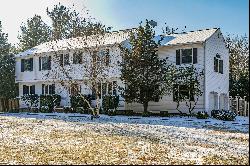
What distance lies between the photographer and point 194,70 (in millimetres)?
26344

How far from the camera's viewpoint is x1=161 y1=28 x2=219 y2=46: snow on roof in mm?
26938

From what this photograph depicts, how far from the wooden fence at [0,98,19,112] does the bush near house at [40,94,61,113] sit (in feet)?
17.2

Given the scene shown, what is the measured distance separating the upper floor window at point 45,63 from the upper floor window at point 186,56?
13.6 meters

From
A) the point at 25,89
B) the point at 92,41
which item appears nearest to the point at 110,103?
the point at 92,41

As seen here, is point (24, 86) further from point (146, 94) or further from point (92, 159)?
point (92, 159)

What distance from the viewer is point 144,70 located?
26.0m

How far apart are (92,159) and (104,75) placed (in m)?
20.1

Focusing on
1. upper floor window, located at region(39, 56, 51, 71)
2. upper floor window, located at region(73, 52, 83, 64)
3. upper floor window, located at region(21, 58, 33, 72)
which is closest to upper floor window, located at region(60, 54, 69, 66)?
upper floor window, located at region(73, 52, 83, 64)

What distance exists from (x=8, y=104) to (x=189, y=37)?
66.8 ft

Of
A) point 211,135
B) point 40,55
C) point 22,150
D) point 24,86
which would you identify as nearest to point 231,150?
point 211,135

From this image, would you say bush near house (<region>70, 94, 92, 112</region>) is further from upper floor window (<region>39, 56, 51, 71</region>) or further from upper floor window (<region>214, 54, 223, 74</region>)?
upper floor window (<region>214, 54, 223, 74</region>)

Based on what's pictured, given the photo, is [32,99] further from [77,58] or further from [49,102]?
[77,58]

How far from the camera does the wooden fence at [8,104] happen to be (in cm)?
3678

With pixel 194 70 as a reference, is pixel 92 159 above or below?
below
